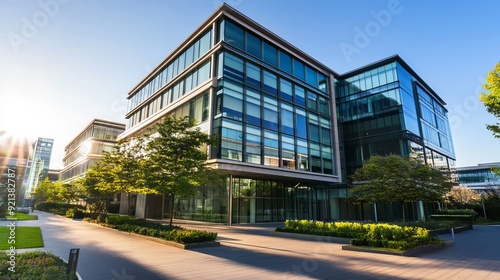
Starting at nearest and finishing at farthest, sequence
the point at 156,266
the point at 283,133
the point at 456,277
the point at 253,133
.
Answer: the point at 456,277
the point at 156,266
the point at 253,133
the point at 283,133

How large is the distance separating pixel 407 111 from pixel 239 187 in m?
28.5

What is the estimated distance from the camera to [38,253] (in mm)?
8664

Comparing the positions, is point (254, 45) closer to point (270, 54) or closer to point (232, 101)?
point (270, 54)

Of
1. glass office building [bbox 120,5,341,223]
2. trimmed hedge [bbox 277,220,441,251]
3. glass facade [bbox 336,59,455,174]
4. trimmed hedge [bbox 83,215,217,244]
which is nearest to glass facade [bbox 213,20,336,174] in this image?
glass office building [bbox 120,5,341,223]

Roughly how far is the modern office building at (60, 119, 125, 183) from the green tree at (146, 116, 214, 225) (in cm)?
4918

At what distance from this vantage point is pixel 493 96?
690 inches

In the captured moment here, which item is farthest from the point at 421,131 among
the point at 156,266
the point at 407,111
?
the point at 156,266

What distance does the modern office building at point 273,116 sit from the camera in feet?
100

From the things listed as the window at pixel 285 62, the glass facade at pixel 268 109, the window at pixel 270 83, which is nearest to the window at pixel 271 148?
the glass facade at pixel 268 109

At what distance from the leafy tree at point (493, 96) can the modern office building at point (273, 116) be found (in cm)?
1937

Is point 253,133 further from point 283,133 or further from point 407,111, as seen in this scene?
point 407,111

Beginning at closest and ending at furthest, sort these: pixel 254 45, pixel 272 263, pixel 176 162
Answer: pixel 272 263 < pixel 176 162 < pixel 254 45

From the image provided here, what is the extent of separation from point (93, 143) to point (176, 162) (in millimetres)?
57196

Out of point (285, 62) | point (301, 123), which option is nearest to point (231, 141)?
point (301, 123)
